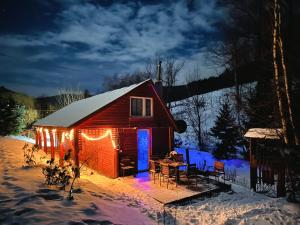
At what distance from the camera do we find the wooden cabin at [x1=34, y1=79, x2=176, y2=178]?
14.2m

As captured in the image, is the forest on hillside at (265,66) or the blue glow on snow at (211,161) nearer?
the forest on hillside at (265,66)

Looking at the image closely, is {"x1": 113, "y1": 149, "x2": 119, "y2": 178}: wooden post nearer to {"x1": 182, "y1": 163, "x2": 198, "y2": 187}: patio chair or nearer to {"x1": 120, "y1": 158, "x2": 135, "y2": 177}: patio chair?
{"x1": 120, "y1": 158, "x2": 135, "y2": 177}: patio chair

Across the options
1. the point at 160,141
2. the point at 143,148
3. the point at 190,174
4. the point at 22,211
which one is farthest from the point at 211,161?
the point at 22,211

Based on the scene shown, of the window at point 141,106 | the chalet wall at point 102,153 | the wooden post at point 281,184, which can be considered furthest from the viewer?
the window at point 141,106

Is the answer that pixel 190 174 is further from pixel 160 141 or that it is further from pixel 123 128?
pixel 123 128

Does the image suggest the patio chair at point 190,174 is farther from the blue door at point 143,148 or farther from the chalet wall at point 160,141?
the blue door at point 143,148

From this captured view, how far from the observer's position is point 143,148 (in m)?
16.9

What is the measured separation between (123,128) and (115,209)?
7.71 m

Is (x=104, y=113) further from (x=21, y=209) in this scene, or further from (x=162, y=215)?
(x=21, y=209)

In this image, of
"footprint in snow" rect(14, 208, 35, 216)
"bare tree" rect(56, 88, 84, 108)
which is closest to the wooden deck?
"footprint in snow" rect(14, 208, 35, 216)

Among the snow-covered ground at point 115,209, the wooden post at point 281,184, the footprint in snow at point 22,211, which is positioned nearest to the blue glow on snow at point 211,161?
the wooden post at point 281,184

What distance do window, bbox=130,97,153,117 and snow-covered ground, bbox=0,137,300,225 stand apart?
588 centimetres

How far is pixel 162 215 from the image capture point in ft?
29.3

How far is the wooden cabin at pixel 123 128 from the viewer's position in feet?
46.5
